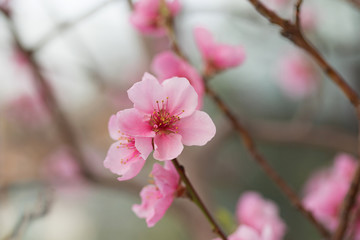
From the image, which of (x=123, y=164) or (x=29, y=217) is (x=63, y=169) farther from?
(x=123, y=164)

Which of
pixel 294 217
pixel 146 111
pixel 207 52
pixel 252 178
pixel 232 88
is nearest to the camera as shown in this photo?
pixel 146 111

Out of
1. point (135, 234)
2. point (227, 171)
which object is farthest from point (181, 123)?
point (135, 234)

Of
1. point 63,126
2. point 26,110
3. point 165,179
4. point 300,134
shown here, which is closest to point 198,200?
point 165,179

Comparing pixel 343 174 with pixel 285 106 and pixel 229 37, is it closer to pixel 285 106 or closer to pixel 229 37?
pixel 229 37

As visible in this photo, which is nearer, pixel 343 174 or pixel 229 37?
pixel 343 174

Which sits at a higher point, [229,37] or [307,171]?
[229,37]

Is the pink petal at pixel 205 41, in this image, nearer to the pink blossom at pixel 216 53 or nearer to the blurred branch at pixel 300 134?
the pink blossom at pixel 216 53
